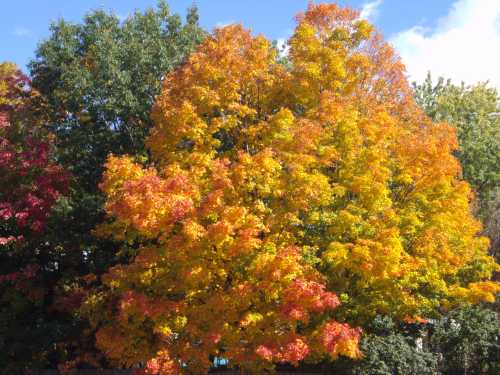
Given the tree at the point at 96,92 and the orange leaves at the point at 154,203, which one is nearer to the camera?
the orange leaves at the point at 154,203

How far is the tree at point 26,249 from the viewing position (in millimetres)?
17219

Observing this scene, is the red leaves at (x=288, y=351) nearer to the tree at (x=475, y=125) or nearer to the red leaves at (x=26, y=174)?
the red leaves at (x=26, y=174)

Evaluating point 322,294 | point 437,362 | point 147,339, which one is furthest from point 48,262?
point 437,362

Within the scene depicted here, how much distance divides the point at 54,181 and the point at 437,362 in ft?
39.9

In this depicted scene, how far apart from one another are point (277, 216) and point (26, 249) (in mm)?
8813

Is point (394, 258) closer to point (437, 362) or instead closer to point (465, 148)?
point (437, 362)

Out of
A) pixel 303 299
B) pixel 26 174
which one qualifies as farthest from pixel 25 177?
pixel 303 299

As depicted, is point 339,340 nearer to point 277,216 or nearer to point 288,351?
point 288,351

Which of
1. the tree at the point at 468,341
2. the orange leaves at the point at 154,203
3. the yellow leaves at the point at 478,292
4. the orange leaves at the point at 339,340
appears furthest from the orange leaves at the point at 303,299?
the tree at the point at 468,341

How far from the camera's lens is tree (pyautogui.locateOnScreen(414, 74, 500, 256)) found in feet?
93.9

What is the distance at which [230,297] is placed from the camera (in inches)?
501

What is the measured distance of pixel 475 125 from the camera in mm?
30562

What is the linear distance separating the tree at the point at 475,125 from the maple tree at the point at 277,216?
11.0 m

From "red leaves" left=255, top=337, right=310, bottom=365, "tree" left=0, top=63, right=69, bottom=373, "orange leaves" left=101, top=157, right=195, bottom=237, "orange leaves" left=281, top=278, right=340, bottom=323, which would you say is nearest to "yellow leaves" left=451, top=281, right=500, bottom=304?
"orange leaves" left=281, top=278, right=340, bottom=323
